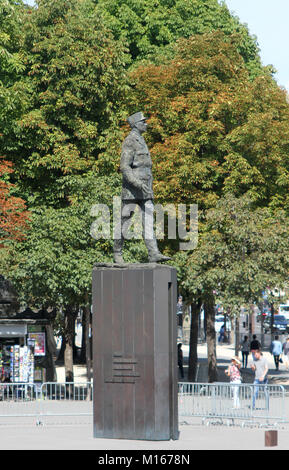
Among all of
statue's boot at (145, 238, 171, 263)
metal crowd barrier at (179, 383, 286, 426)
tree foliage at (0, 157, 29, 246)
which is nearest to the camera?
statue's boot at (145, 238, 171, 263)

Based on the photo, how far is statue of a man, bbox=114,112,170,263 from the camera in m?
18.9

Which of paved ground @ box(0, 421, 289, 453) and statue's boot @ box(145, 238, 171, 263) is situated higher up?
statue's boot @ box(145, 238, 171, 263)

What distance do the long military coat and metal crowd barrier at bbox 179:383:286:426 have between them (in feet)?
21.7

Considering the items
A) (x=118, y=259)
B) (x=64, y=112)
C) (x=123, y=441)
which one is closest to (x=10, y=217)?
(x=64, y=112)

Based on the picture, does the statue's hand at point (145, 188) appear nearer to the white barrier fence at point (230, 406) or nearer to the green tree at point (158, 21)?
the white barrier fence at point (230, 406)

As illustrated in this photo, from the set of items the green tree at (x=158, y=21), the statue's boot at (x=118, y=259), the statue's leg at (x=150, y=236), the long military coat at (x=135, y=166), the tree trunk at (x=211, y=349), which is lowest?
the tree trunk at (x=211, y=349)

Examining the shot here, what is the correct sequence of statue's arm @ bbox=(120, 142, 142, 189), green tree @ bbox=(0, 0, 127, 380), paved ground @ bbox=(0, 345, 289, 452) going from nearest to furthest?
paved ground @ bbox=(0, 345, 289, 452) < statue's arm @ bbox=(120, 142, 142, 189) < green tree @ bbox=(0, 0, 127, 380)

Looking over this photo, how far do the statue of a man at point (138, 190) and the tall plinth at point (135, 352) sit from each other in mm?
669

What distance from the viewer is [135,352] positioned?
18.2m

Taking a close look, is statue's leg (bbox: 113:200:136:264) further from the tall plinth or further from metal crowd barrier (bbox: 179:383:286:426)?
metal crowd barrier (bbox: 179:383:286:426)

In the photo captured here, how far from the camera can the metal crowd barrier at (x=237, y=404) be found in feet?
76.0

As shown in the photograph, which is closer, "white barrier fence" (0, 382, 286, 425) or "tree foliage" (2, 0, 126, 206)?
"white barrier fence" (0, 382, 286, 425)

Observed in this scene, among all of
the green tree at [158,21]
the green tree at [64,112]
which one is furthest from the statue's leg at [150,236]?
the green tree at [158,21]

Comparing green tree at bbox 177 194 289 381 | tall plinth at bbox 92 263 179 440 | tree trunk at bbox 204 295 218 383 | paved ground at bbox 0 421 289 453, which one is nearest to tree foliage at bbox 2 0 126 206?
green tree at bbox 177 194 289 381
